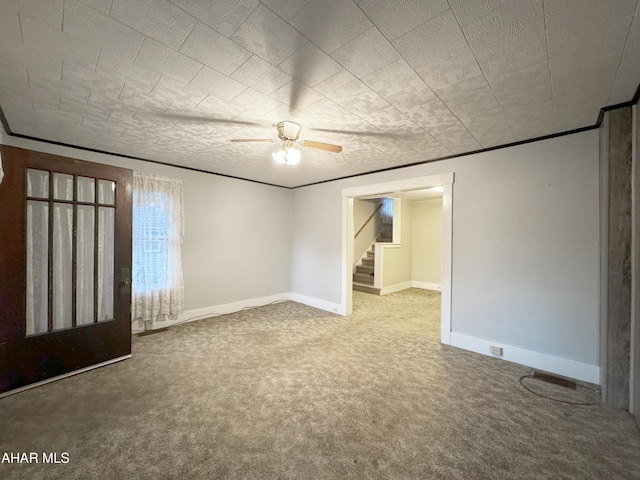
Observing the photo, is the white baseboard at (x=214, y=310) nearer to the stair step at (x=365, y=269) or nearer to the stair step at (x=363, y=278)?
the stair step at (x=363, y=278)

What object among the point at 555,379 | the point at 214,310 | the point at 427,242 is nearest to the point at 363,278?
the point at 427,242

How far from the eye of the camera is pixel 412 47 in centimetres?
151

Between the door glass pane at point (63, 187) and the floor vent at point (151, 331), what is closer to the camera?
the door glass pane at point (63, 187)

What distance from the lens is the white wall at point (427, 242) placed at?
717cm

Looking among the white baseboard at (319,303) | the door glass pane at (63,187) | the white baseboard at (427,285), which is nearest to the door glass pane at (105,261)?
the door glass pane at (63,187)

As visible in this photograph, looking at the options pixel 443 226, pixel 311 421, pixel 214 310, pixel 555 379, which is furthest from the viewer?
pixel 214 310

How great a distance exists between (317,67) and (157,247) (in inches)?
135

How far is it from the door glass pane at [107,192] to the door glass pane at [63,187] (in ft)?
0.88

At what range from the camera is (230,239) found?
4.78 m

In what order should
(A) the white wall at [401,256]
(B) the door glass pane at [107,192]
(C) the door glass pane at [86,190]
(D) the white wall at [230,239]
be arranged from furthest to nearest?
(A) the white wall at [401,256], (D) the white wall at [230,239], (B) the door glass pane at [107,192], (C) the door glass pane at [86,190]

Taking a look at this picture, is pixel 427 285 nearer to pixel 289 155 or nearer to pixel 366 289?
pixel 366 289

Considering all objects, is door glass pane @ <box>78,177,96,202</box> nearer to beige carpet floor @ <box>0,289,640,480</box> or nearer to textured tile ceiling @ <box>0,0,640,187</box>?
textured tile ceiling @ <box>0,0,640,187</box>

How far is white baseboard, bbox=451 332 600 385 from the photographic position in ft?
8.34

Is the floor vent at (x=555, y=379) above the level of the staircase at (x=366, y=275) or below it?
below
